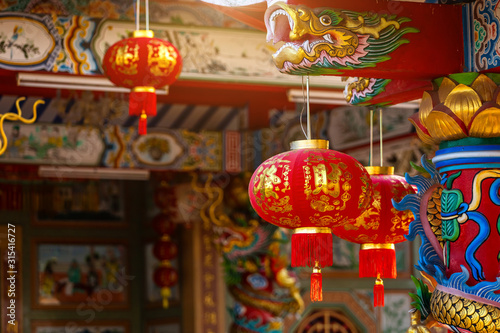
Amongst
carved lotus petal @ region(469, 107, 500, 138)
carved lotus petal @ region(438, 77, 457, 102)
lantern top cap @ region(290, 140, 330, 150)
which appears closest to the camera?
carved lotus petal @ region(469, 107, 500, 138)

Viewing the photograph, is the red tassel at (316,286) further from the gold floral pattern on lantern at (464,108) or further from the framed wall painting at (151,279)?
the framed wall painting at (151,279)

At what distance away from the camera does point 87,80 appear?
656 cm

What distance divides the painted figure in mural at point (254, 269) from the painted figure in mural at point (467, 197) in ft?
15.6

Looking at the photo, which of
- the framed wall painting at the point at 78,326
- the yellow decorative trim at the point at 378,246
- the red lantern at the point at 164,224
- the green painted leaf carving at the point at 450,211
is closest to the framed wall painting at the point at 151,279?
the framed wall painting at the point at 78,326

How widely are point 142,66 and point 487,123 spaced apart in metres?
2.53

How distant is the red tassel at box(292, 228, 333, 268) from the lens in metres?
3.79

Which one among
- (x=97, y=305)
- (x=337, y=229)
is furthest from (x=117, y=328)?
(x=337, y=229)

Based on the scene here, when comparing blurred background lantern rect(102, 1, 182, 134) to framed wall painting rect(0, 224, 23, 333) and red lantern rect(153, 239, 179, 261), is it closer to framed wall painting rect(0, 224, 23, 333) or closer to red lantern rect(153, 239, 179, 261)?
red lantern rect(153, 239, 179, 261)

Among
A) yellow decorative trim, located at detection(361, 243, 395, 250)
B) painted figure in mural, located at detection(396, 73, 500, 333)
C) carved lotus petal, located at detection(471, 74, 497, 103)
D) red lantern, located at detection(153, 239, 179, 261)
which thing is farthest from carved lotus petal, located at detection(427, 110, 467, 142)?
red lantern, located at detection(153, 239, 179, 261)

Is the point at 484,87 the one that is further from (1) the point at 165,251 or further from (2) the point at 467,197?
(1) the point at 165,251

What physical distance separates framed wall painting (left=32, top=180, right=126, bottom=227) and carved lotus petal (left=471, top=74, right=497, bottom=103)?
7.41 meters

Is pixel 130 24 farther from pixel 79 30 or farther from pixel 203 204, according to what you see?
pixel 203 204

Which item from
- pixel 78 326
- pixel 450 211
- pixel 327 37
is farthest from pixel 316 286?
pixel 78 326

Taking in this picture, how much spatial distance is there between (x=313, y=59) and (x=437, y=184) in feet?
2.62
